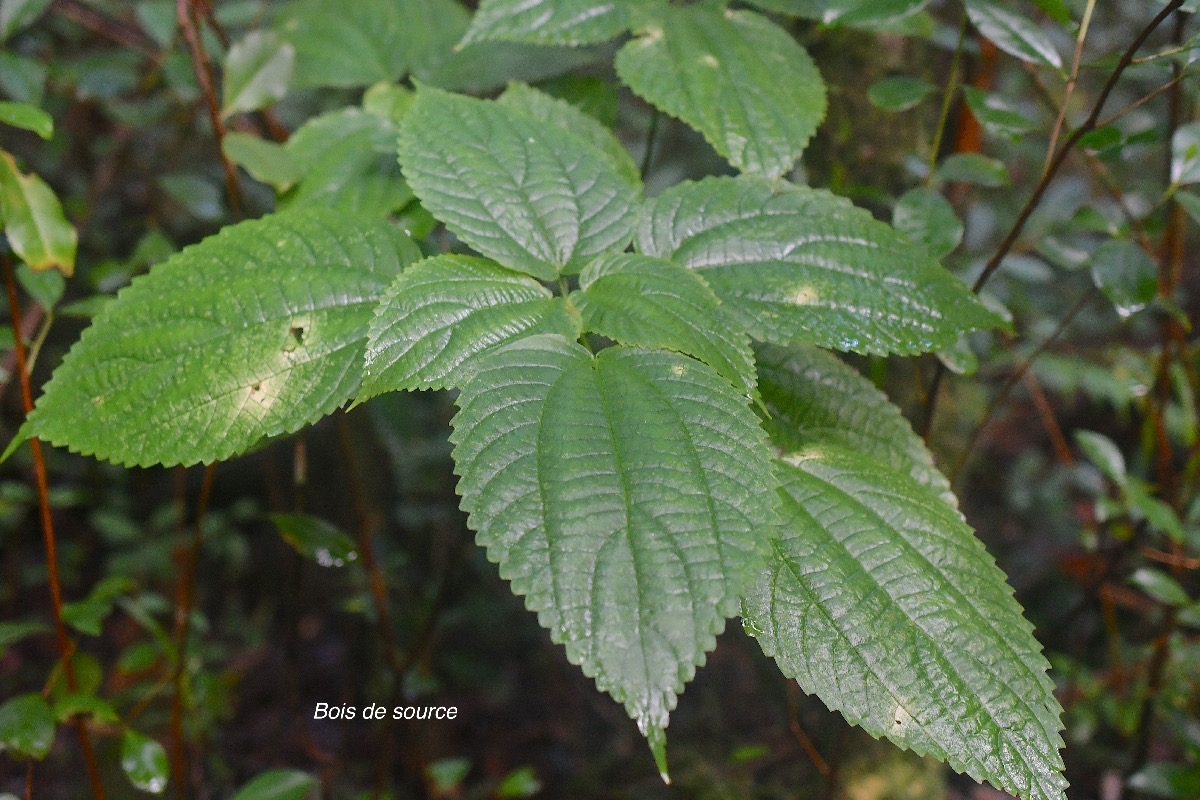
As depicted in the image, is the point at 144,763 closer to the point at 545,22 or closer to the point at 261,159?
the point at 261,159

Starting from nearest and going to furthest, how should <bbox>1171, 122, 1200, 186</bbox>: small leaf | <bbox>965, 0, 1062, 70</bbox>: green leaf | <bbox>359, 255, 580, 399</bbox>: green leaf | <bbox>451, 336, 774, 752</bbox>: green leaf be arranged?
<bbox>451, 336, 774, 752</bbox>: green leaf
<bbox>359, 255, 580, 399</bbox>: green leaf
<bbox>965, 0, 1062, 70</bbox>: green leaf
<bbox>1171, 122, 1200, 186</bbox>: small leaf

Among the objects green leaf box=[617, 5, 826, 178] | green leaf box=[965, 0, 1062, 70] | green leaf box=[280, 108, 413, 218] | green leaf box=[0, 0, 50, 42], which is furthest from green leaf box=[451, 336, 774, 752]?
green leaf box=[0, 0, 50, 42]

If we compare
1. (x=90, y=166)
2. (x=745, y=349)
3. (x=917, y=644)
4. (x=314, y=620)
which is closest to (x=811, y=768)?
(x=917, y=644)

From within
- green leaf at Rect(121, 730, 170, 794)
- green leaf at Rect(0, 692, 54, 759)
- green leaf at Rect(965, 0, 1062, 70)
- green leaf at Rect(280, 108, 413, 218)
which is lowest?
green leaf at Rect(121, 730, 170, 794)

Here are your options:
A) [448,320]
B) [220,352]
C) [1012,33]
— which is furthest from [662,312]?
[1012,33]

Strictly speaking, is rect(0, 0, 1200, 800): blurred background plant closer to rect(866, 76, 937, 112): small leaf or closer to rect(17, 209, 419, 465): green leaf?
rect(866, 76, 937, 112): small leaf

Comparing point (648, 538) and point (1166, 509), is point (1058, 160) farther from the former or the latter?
point (1166, 509)

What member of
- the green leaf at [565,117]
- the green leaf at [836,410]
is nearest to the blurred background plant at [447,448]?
the green leaf at [565,117]
